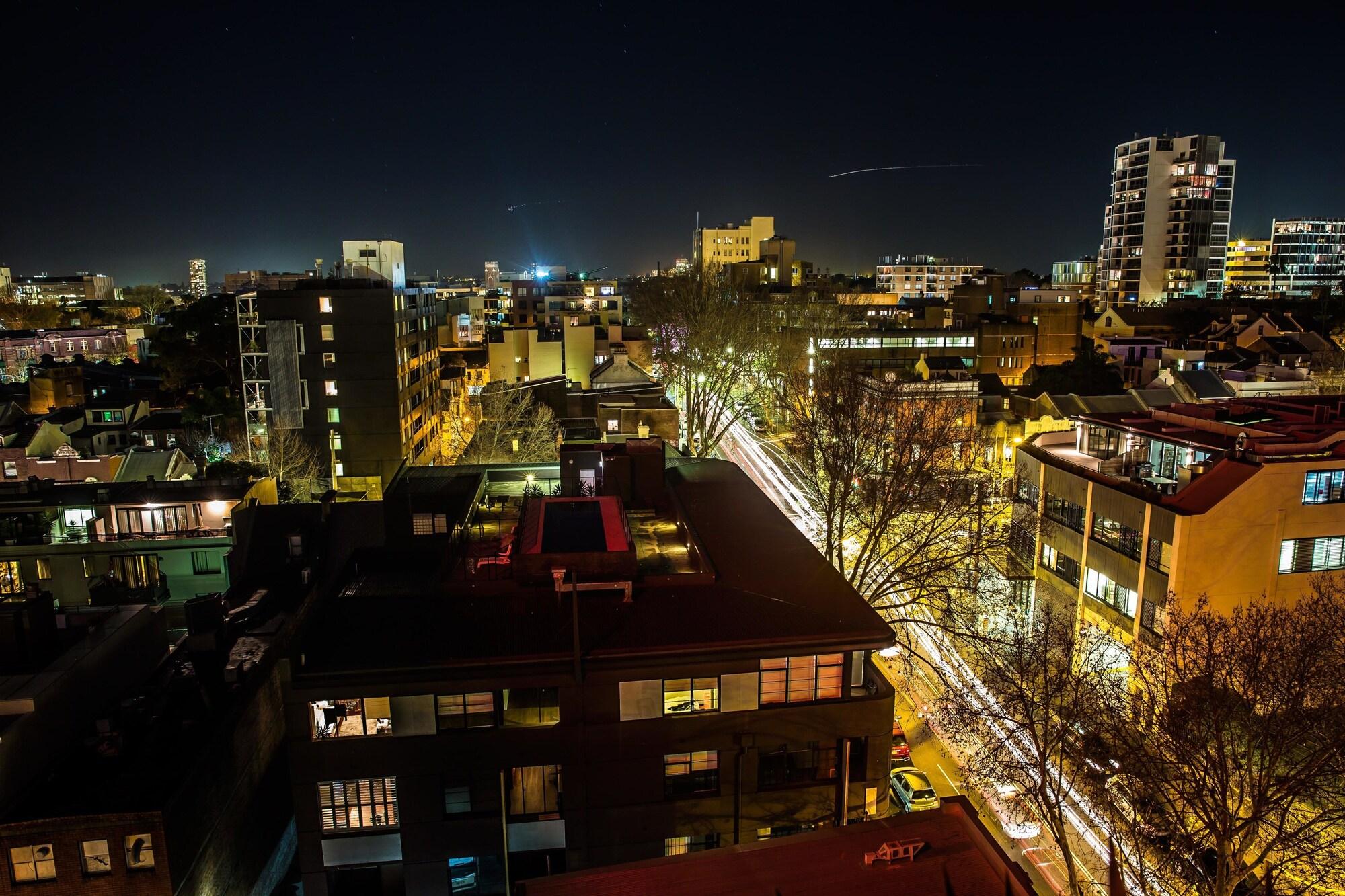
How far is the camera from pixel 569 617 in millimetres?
10531

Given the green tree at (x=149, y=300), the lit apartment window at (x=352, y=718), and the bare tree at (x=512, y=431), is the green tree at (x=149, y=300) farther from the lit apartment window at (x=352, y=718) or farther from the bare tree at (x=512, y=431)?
the lit apartment window at (x=352, y=718)

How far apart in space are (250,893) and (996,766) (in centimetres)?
1185

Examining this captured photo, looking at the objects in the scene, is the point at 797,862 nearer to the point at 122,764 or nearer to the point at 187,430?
the point at 122,764

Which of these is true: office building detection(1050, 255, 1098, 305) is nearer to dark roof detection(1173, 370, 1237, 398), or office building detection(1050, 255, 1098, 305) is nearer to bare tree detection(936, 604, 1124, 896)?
dark roof detection(1173, 370, 1237, 398)

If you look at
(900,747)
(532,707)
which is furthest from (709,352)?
(532,707)

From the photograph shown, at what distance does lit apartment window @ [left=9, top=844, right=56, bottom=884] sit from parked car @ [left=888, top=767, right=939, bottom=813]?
1157 cm

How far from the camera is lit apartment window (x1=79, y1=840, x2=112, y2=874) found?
9289 mm

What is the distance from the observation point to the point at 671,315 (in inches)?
1591

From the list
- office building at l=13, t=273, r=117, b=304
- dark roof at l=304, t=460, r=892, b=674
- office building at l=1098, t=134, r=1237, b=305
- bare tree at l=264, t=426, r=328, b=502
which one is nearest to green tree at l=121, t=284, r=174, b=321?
office building at l=13, t=273, r=117, b=304

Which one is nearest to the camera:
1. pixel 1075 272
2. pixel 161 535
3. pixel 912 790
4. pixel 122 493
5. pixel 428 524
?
pixel 912 790

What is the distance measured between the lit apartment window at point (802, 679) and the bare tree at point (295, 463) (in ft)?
70.0

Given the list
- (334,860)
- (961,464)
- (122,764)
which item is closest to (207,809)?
(122,764)

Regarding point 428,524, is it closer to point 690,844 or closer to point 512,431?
point 690,844

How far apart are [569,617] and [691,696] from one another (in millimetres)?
1909
